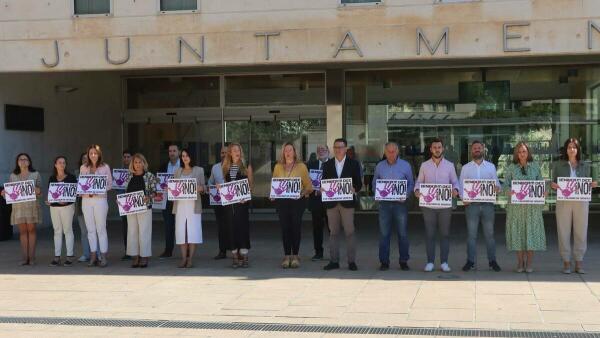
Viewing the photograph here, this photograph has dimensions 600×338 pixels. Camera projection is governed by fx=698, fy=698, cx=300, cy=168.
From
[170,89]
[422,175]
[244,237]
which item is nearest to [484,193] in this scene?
[422,175]

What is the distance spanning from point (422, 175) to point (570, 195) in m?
2.06

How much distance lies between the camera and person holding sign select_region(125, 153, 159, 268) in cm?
1096

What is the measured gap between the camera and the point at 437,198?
393 inches

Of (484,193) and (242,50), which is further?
(242,50)

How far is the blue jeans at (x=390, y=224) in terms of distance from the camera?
10.3 metres

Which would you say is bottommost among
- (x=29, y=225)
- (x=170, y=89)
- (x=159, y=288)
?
(x=159, y=288)

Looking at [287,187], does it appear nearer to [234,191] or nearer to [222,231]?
[234,191]

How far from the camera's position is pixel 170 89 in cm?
1912

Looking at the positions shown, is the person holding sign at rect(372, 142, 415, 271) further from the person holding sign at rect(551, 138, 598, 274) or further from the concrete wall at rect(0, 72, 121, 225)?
the concrete wall at rect(0, 72, 121, 225)

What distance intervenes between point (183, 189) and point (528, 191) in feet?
16.7

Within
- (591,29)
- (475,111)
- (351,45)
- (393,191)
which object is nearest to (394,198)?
(393,191)

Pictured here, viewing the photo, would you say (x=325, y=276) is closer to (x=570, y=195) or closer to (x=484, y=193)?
(x=484, y=193)

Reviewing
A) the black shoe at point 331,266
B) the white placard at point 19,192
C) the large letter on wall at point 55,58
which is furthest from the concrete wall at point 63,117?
the black shoe at point 331,266

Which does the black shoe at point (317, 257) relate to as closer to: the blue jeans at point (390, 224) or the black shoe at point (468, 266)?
the blue jeans at point (390, 224)
